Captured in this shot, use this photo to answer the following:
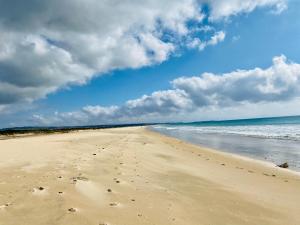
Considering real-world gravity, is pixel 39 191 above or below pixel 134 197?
above

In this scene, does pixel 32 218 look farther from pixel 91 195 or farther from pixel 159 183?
pixel 159 183

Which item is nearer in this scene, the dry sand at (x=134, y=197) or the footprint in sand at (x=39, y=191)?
the dry sand at (x=134, y=197)

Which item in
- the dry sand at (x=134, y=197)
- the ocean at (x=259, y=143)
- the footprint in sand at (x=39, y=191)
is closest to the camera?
the dry sand at (x=134, y=197)

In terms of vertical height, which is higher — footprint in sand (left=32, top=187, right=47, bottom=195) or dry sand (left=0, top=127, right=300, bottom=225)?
footprint in sand (left=32, top=187, right=47, bottom=195)

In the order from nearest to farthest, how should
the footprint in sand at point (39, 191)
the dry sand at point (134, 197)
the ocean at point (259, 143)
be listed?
1. the dry sand at point (134, 197)
2. the footprint in sand at point (39, 191)
3. the ocean at point (259, 143)

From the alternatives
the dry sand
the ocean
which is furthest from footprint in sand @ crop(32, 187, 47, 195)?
the ocean

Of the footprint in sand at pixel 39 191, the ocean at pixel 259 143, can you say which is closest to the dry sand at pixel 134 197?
the footprint in sand at pixel 39 191

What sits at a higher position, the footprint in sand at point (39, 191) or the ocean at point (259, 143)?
the footprint in sand at point (39, 191)

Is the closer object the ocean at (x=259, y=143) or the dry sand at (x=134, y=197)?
the dry sand at (x=134, y=197)

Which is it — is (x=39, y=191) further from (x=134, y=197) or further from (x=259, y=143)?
(x=259, y=143)

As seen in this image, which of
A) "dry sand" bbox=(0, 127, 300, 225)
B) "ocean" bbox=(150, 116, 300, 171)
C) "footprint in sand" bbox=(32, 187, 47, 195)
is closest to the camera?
"dry sand" bbox=(0, 127, 300, 225)

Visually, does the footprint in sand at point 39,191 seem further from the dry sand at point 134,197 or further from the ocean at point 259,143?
the ocean at point 259,143

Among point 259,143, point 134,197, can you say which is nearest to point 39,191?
point 134,197

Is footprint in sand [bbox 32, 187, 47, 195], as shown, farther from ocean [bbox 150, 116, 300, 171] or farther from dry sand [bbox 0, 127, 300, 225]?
ocean [bbox 150, 116, 300, 171]
